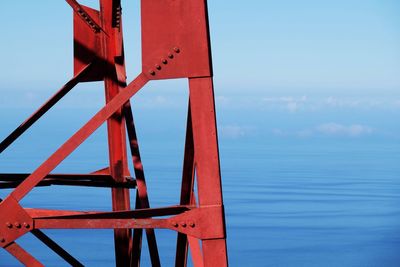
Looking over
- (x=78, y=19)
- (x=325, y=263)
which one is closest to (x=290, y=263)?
(x=325, y=263)

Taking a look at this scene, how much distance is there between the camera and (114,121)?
33.6ft

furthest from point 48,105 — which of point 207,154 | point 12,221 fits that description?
point 207,154

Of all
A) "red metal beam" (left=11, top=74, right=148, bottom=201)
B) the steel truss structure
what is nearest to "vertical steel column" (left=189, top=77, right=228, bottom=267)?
the steel truss structure

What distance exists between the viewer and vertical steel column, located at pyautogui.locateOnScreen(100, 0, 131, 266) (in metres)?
10.1

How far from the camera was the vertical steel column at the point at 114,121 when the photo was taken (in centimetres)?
1009

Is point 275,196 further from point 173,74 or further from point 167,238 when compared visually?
point 173,74

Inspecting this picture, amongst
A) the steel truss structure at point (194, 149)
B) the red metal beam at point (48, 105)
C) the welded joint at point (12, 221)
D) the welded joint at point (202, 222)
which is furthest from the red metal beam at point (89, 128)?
the red metal beam at point (48, 105)

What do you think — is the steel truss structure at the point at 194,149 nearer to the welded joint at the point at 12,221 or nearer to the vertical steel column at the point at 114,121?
the welded joint at the point at 12,221

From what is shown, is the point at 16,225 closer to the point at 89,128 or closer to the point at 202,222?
the point at 89,128

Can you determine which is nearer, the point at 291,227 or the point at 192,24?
the point at 192,24

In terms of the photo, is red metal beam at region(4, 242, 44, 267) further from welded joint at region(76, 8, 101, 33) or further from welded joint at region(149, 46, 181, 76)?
welded joint at region(76, 8, 101, 33)

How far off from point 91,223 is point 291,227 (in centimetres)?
9761

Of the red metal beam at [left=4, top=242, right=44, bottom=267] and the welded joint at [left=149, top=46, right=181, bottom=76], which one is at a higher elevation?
the welded joint at [left=149, top=46, right=181, bottom=76]

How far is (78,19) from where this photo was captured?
33.7ft
